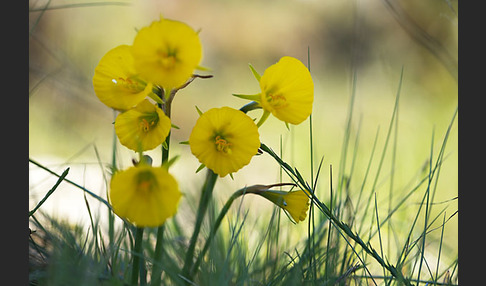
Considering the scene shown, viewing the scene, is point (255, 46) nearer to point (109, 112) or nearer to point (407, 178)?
point (109, 112)

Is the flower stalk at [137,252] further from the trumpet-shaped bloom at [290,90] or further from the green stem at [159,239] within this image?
the trumpet-shaped bloom at [290,90]

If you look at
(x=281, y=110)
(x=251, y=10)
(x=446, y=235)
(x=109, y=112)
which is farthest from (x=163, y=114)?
(x=251, y=10)

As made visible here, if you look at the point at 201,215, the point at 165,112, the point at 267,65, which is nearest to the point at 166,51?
the point at 165,112

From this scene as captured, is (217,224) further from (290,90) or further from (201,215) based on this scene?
(290,90)

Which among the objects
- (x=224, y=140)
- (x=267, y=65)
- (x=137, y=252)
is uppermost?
(x=267, y=65)

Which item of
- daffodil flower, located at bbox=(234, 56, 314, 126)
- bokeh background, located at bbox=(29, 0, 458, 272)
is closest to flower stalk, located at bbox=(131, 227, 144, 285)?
daffodil flower, located at bbox=(234, 56, 314, 126)

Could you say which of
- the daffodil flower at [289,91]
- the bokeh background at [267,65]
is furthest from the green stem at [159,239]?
the bokeh background at [267,65]
